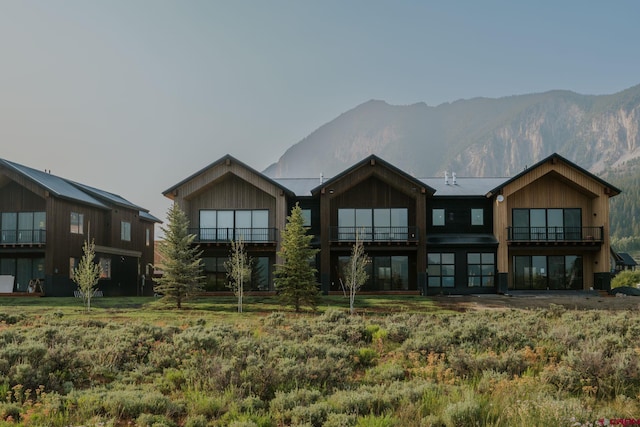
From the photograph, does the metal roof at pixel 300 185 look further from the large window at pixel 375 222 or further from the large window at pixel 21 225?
the large window at pixel 21 225

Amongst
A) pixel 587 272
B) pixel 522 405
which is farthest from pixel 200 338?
pixel 587 272

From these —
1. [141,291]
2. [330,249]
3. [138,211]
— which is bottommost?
[141,291]

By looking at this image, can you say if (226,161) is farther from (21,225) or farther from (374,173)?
(21,225)

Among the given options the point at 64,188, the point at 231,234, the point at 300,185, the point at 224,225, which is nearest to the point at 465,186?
the point at 300,185

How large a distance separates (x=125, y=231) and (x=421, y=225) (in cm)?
2043

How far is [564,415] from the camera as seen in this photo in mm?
8281

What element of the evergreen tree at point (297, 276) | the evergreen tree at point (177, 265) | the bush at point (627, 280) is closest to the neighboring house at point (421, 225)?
the evergreen tree at point (177, 265)

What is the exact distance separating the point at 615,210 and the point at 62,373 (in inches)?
6403

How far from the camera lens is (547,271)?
3678 cm

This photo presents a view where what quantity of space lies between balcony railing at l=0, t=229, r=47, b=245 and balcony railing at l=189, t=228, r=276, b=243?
7.88 metres

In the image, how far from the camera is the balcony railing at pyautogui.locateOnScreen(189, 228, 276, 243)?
→ 3550 centimetres

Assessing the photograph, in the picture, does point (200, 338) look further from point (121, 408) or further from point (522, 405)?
point (522, 405)

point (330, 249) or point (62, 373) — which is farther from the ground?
point (330, 249)

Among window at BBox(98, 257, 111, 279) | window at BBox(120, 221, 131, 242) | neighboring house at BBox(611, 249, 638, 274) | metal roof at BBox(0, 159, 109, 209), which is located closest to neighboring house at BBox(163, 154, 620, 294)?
metal roof at BBox(0, 159, 109, 209)
